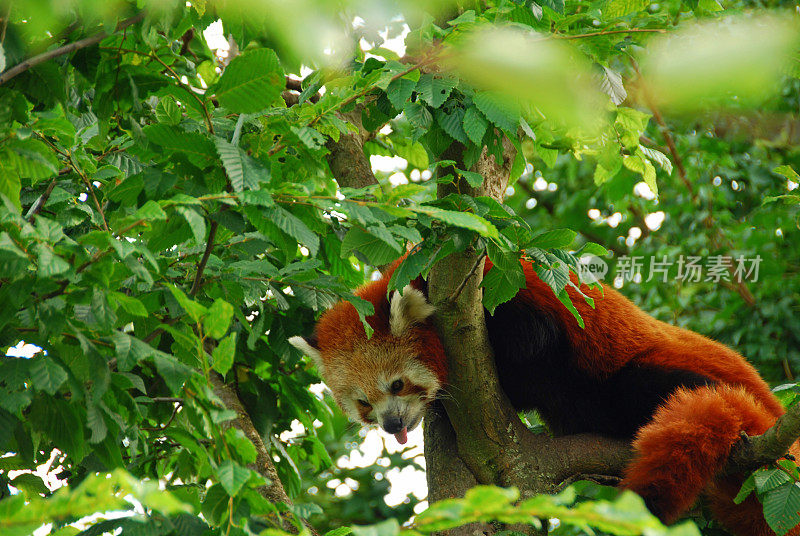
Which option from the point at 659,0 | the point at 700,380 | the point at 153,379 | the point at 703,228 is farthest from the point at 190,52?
the point at 703,228

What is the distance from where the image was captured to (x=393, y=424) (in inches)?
142

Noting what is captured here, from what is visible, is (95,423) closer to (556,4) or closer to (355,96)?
(355,96)

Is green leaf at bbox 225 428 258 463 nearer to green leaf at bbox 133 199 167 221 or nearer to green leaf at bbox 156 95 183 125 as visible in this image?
green leaf at bbox 133 199 167 221

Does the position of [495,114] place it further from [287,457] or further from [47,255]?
[287,457]

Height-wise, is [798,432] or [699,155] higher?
[798,432]

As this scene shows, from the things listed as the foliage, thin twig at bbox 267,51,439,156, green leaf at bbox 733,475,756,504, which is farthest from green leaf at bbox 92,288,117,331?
green leaf at bbox 733,475,756,504

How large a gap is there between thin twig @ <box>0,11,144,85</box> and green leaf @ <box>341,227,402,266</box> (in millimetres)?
886

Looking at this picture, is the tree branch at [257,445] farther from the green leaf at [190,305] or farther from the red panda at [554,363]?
the green leaf at [190,305]

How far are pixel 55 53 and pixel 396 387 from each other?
2.20m

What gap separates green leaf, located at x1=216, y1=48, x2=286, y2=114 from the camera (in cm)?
191

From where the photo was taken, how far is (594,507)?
1.10 meters

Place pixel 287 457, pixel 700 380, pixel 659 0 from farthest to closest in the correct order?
pixel 659 0 → pixel 287 457 → pixel 700 380

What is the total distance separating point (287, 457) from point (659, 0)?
4.71m

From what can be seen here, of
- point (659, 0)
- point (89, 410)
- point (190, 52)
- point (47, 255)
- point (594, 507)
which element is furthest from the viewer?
point (659, 0)
